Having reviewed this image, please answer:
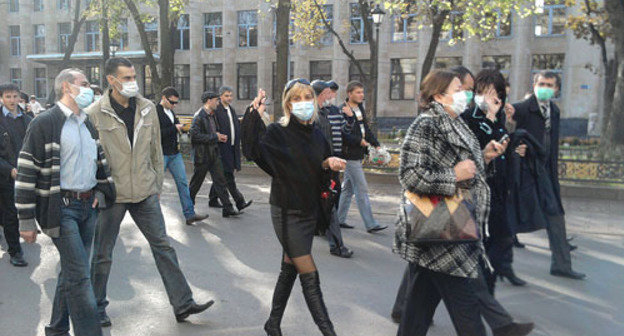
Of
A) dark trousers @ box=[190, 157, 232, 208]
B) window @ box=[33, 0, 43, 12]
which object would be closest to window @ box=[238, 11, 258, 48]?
window @ box=[33, 0, 43, 12]

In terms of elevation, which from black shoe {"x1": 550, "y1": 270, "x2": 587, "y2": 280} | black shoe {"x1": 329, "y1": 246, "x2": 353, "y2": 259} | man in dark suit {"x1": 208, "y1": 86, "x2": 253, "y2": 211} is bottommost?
black shoe {"x1": 329, "y1": 246, "x2": 353, "y2": 259}

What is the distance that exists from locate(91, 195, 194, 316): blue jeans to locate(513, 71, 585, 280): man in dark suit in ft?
11.9

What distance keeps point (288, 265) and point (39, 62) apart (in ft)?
157

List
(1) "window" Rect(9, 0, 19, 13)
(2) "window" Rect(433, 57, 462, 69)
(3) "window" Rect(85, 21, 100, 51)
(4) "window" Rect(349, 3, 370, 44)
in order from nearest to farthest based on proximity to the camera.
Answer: (2) "window" Rect(433, 57, 462, 69)
(4) "window" Rect(349, 3, 370, 44)
(3) "window" Rect(85, 21, 100, 51)
(1) "window" Rect(9, 0, 19, 13)

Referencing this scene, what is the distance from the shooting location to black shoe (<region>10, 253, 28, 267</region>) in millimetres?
6066

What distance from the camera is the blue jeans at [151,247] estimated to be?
13.9ft

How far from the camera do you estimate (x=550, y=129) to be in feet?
18.2

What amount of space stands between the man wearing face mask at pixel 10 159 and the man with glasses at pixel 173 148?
1.97 metres

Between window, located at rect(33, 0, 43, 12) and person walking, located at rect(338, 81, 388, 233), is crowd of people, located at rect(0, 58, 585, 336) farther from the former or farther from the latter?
window, located at rect(33, 0, 43, 12)

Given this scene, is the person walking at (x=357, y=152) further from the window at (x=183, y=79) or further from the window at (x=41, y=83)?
the window at (x=41, y=83)

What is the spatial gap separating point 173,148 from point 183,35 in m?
36.2

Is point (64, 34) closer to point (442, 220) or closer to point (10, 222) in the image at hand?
point (10, 222)

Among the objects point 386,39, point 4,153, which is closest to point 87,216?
point 4,153

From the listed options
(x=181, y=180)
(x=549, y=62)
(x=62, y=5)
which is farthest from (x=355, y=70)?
(x=181, y=180)
